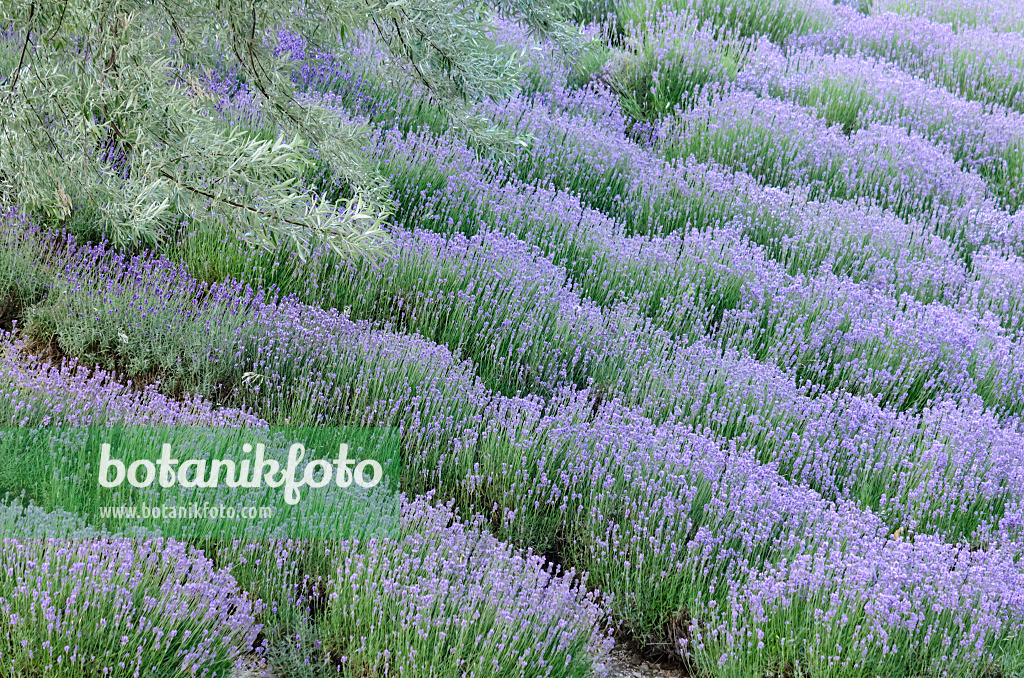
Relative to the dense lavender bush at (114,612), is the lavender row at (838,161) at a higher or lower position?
higher

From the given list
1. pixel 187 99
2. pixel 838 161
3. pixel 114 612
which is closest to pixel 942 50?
pixel 838 161

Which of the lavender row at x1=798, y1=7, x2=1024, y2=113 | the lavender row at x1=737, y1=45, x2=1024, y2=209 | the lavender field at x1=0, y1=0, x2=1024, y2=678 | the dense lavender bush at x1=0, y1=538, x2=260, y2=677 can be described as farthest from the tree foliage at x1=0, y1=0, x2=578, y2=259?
the lavender row at x1=798, y1=7, x2=1024, y2=113

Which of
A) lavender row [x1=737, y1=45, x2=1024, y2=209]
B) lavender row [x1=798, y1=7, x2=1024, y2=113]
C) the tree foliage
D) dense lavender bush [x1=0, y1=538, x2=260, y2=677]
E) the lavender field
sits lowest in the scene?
dense lavender bush [x1=0, y1=538, x2=260, y2=677]

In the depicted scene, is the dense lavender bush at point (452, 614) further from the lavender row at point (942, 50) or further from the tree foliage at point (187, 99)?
the lavender row at point (942, 50)

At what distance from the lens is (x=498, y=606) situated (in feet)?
8.90

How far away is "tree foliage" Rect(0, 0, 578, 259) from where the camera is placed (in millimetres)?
2951

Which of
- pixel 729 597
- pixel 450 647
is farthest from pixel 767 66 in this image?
pixel 450 647

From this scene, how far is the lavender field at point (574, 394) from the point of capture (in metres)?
2.68

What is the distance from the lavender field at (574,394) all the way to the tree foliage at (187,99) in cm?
22

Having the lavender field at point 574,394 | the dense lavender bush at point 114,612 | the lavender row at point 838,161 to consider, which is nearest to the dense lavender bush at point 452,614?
the lavender field at point 574,394

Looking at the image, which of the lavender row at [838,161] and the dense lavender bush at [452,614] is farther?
the lavender row at [838,161]

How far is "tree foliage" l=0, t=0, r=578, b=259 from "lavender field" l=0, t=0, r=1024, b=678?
0.22 metres

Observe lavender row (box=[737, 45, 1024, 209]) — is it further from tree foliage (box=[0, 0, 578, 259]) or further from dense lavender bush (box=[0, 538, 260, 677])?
dense lavender bush (box=[0, 538, 260, 677])

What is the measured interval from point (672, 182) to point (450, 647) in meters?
3.76
